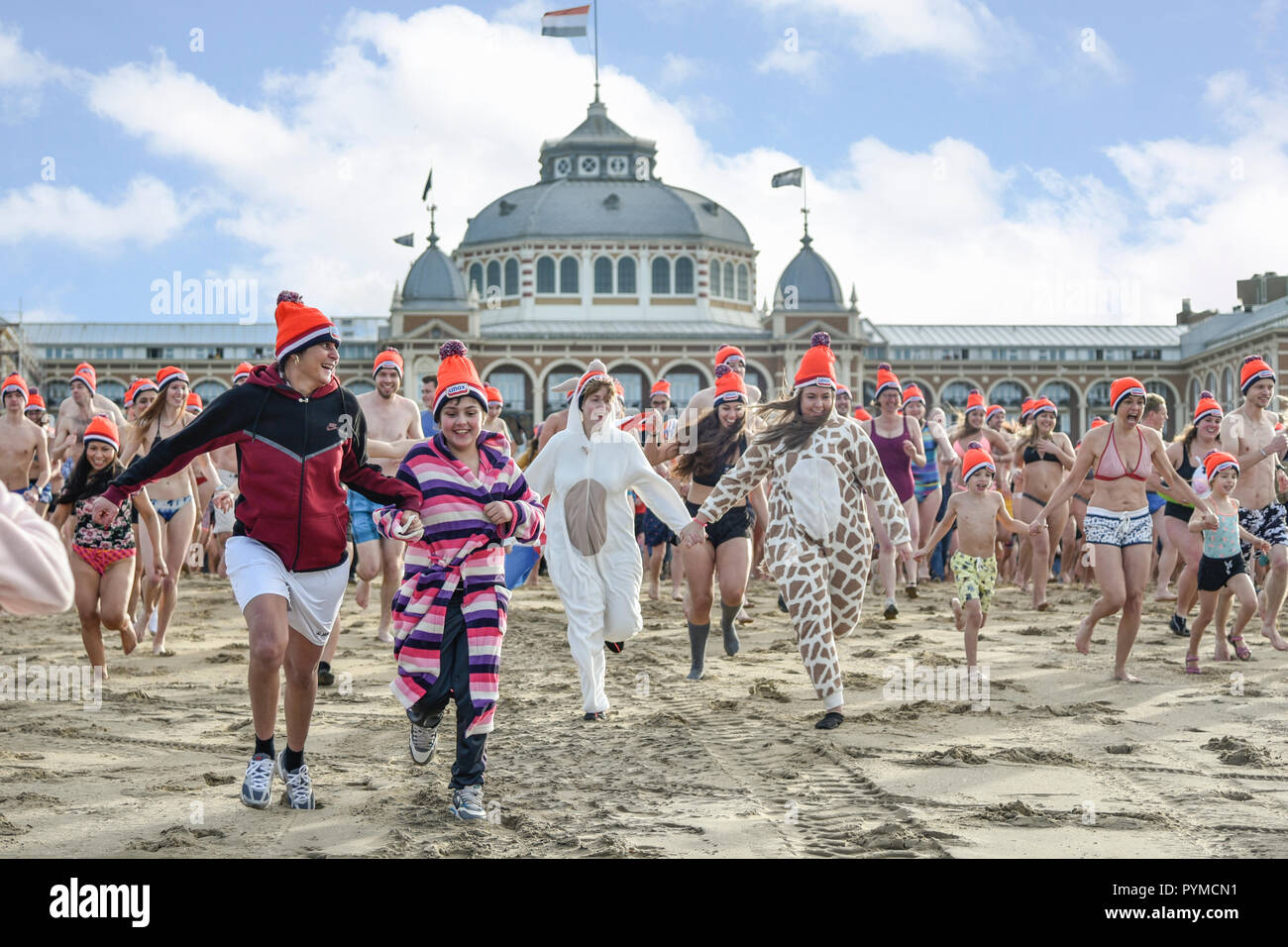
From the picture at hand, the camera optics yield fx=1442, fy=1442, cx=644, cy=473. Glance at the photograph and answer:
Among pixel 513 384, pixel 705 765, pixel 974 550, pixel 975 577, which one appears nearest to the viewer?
pixel 705 765

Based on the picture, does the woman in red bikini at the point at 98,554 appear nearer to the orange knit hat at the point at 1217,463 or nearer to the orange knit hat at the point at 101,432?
the orange knit hat at the point at 101,432

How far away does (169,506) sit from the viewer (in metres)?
10.5

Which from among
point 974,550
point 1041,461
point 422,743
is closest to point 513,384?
point 1041,461

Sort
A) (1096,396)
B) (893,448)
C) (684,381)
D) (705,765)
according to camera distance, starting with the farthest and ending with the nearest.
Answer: (1096,396) < (684,381) < (893,448) < (705,765)

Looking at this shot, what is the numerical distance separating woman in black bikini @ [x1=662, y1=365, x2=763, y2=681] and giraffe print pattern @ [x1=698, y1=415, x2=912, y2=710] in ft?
4.01

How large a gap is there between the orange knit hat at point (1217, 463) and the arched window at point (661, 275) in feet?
Answer: 206

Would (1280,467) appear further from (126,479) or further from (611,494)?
(126,479)

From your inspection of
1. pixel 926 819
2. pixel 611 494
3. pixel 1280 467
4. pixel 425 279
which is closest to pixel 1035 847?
pixel 926 819

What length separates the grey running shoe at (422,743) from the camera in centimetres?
619

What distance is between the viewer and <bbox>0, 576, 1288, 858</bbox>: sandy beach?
5191 mm

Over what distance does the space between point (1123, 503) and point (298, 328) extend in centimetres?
549

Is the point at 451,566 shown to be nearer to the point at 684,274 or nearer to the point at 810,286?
the point at 810,286

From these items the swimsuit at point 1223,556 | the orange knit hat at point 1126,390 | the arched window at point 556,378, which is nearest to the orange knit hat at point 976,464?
the orange knit hat at point 1126,390

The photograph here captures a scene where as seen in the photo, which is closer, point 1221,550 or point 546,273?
point 1221,550
